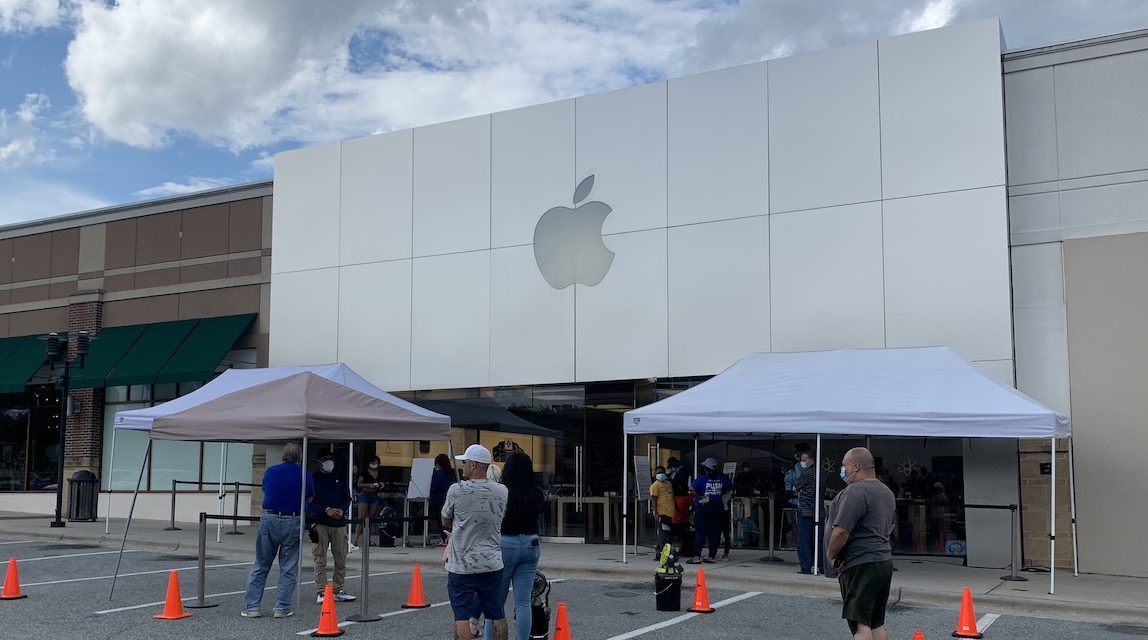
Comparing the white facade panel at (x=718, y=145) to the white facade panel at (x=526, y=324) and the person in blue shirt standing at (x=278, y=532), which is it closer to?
the white facade panel at (x=526, y=324)

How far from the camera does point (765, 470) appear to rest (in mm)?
18656

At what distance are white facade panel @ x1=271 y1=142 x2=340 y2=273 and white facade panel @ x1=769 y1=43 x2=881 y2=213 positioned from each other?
10055mm

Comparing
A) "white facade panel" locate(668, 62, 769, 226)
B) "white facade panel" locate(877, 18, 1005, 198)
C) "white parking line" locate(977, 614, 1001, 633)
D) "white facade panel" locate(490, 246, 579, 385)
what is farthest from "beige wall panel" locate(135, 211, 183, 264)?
"white parking line" locate(977, 614, 1001, 633)

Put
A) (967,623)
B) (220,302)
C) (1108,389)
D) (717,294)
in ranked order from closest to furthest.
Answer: (967,623)
(1108,389)
(717,294)
(220,302)

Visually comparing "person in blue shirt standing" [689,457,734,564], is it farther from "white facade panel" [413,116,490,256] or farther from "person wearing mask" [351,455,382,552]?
"white facade panel" [413,116,490,256]

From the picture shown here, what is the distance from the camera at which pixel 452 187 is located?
22.0m

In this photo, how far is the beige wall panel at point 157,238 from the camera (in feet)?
85.0

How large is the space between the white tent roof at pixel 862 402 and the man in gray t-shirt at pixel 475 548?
707 centimetres

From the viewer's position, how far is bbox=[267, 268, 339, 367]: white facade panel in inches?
915

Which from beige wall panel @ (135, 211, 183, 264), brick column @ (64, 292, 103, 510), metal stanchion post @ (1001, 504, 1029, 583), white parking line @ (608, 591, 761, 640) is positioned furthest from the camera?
brick column @ (64, 292, 103, 510)

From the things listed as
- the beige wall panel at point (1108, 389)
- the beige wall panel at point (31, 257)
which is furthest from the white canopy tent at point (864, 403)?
the beige wall panel at point (31, 257)

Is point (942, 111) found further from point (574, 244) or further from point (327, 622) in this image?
point (327, 622)

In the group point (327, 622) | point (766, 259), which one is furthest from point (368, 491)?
point (327, 622)

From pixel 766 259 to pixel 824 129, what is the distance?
2.42 metres
